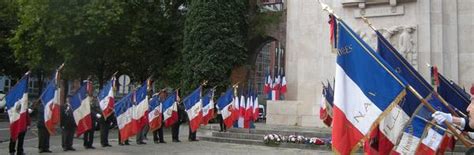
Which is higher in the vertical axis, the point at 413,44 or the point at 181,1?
the point at 181,1

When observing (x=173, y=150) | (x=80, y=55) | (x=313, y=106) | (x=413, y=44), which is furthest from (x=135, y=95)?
(x=80, y=55)

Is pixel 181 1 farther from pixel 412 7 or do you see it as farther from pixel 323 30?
pixel 412 7

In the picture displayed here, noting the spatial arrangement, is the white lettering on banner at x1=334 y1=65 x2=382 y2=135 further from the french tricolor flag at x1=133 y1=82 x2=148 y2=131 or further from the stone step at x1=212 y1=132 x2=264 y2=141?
the french tricolor flag at x1=133 y1=82 x2=148 y2=131

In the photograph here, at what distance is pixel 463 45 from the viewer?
→ 17.6 m

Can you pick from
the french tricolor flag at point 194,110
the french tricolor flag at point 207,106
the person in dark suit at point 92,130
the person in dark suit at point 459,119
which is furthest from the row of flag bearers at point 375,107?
the french tricolor flag at point 207,106

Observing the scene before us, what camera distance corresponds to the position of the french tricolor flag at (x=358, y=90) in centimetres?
693

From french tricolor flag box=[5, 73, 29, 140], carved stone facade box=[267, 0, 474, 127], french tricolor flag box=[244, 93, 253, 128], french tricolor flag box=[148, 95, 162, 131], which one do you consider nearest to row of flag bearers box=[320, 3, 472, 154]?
french tricolor flag box=[5, 73, 29, 140]

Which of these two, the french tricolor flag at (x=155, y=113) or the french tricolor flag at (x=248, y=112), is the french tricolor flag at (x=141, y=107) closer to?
the french tricolor flag at (x=155, y=113)

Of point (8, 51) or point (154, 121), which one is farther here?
point (8, 51)

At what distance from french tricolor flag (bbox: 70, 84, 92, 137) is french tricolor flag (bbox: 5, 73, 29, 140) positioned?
67.1 inches

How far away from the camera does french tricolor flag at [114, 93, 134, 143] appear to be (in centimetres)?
1738

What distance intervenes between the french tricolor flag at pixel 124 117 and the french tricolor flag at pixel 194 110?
8.69 feet

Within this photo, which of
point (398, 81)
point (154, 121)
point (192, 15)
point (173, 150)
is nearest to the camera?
point (398, 81)

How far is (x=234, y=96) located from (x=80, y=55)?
14.4m
